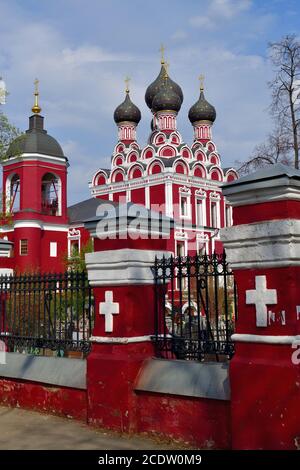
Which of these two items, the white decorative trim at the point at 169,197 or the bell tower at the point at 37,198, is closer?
the bell tower at the point at 37,198

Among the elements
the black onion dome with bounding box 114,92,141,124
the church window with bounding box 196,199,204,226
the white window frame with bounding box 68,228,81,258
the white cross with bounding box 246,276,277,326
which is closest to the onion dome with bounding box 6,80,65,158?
the white window frame with bounding box 68,228,81,258

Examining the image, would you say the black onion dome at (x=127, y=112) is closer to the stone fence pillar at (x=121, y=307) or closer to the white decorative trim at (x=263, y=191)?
the stone fence pillar at (x=121, y=307)

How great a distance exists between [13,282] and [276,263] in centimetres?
497

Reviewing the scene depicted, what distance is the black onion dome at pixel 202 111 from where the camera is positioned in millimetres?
44062

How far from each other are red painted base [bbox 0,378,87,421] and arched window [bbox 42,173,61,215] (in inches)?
973

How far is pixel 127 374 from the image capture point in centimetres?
607

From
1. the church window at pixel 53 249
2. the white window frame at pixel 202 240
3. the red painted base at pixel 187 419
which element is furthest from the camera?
the white window frame at pixel 202 240

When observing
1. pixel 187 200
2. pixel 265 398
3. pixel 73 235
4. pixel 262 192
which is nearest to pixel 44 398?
pixel 265 398

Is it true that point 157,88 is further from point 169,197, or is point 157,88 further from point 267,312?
point 267,312

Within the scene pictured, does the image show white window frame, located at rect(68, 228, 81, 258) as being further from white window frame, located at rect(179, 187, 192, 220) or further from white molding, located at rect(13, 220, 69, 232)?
white window frame, located at rect(179, 187, 192, 220)

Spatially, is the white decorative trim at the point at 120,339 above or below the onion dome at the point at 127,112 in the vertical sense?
below

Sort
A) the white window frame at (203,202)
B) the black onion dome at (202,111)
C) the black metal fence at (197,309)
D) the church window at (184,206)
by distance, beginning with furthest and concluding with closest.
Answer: the black onion dome at (202,111)
the white window frame at (203,202)
the church window at (184,206)
the black metal fence at (197,309)

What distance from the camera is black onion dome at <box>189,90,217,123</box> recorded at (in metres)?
44.1

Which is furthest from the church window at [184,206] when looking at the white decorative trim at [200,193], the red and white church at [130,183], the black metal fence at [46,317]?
the black metal fence at [46,317]
